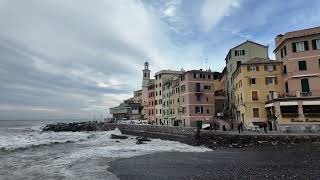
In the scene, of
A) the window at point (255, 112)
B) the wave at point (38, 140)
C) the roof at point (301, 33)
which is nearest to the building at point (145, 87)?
the wave at point (38, 140)

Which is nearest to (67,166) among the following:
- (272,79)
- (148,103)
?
(272,79)

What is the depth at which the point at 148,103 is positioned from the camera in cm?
9575

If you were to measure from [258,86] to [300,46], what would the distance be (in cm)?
937

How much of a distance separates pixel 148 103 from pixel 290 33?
57165 mm

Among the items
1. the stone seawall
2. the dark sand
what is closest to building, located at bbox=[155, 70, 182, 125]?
the stone seawall

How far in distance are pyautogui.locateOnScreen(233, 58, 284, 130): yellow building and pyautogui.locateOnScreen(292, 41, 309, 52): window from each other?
4.34 metres

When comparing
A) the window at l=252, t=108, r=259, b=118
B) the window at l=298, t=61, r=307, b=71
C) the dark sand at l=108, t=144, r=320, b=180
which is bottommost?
the dark sand at l=108, t=144, r=320, b=180

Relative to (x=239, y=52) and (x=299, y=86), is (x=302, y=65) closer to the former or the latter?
(x=299, y=86)

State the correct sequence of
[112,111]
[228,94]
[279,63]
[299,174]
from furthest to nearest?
[112,111] < [228,94] < [279,63] < [299,174]

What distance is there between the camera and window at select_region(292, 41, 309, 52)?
4516cm

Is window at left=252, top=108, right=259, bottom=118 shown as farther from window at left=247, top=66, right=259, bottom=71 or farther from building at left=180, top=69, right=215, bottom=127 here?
building at left=180, top=69, right=215, bottom=127

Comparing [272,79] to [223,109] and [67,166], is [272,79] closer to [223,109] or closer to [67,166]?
[223,109]

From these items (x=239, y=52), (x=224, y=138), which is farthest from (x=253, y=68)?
(x=224, y=138)

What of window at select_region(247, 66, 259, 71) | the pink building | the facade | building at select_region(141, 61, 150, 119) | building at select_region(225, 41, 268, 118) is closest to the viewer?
the pink building
